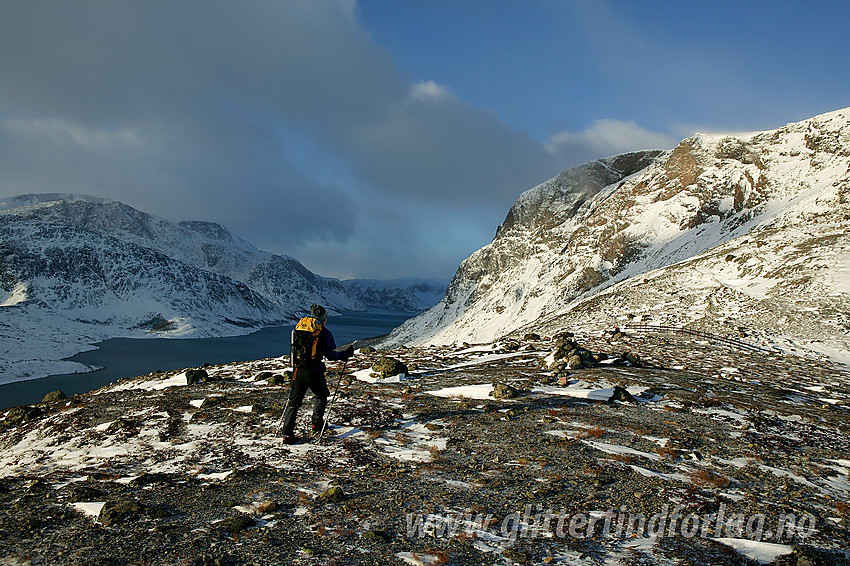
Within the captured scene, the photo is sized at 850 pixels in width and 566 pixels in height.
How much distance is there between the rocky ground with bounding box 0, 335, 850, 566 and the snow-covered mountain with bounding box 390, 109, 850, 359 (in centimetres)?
1927

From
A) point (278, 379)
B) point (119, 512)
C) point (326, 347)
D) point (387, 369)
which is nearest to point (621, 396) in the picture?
point (387, 369)

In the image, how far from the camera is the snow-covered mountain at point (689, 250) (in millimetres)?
31172

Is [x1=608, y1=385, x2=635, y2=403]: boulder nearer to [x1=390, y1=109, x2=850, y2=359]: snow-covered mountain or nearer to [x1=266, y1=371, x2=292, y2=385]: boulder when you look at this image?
[x1=266, y1=371, x2=292, y2=385]: boulder

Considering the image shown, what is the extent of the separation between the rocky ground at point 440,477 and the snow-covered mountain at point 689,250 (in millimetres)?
19268

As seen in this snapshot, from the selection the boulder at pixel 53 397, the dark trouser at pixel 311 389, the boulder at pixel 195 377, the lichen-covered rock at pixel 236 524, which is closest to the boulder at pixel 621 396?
the dark trouser at pixel 311 389

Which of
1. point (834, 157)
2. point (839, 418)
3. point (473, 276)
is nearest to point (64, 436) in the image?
point (839, 418)

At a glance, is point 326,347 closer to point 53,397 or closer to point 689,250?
point 53,397

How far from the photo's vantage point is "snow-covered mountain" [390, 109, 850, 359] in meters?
31.2

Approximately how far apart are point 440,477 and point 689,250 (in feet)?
234

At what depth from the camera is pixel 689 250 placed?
65500 mm

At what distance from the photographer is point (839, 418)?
12.0m

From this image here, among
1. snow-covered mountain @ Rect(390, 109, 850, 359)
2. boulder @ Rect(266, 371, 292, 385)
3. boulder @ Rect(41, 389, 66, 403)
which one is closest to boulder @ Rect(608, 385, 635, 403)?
boulder @ Rect(266, 371, 292, 385)

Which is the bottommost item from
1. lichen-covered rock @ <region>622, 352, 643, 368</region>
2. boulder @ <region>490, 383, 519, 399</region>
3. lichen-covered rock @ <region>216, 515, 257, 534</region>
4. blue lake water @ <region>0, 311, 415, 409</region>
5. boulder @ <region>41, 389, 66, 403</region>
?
blue lake water @ <region>0, 311, 415, 409</region>

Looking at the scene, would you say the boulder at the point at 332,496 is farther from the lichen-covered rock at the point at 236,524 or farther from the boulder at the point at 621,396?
the boulder at the point at 621,396
